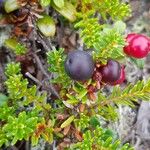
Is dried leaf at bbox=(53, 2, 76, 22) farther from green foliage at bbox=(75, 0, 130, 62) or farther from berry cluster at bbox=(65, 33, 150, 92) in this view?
berry cluster at bbox=(65, 33, 150, 92)

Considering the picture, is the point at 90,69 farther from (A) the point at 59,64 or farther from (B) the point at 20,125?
(B) the point at 20,125

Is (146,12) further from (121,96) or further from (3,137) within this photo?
(3,137)

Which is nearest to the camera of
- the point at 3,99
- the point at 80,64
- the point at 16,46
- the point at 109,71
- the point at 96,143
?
the point at 80,64

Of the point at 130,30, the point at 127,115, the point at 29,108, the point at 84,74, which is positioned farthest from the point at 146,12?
the point at 84,74

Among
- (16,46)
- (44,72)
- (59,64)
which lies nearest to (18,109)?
(44,72)

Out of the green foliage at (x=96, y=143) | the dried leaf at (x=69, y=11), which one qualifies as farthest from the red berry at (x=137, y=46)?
the green foliage at (x=96, y=143)

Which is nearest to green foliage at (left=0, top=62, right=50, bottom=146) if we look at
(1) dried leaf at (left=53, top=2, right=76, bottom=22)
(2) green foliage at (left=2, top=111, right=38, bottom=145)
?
(2) green foliage at (left=2, top=111, right=38, bottom=145)

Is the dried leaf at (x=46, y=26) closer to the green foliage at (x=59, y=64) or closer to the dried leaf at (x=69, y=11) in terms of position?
the dried leaf at (x=69, y=11)
